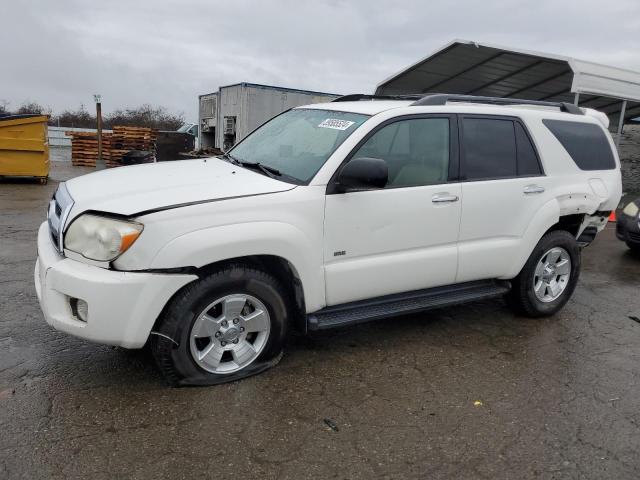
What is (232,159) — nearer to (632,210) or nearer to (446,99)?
(446,99)

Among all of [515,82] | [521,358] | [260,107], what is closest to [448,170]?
[521,358]

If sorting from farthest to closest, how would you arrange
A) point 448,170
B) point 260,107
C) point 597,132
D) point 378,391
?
1. point 260,107
2. point 597,132
3. point 448,170
4. point 378,391

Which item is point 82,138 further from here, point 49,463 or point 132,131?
point 49,463

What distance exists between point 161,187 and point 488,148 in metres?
2.50

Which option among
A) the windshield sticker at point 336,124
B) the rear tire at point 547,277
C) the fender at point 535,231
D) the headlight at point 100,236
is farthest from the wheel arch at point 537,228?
the headlight at point 100,236

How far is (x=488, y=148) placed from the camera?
418 centimetres

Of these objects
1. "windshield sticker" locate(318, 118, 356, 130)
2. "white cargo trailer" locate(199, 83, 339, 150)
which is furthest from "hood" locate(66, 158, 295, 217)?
"white cargo trailer" locate(199, 83, 339, 150)

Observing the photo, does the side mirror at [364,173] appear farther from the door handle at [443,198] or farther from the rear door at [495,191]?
the rear door at [495,191]

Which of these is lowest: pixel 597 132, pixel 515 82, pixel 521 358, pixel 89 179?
pixel 521 358

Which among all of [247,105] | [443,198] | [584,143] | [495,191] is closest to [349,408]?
[443,198]

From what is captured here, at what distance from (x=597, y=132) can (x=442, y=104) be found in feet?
6.02

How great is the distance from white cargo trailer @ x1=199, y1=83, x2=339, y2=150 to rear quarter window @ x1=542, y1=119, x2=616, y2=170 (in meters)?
11.0

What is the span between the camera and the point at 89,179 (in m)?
3.66

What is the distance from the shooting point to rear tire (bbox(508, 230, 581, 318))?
15.0 feet
